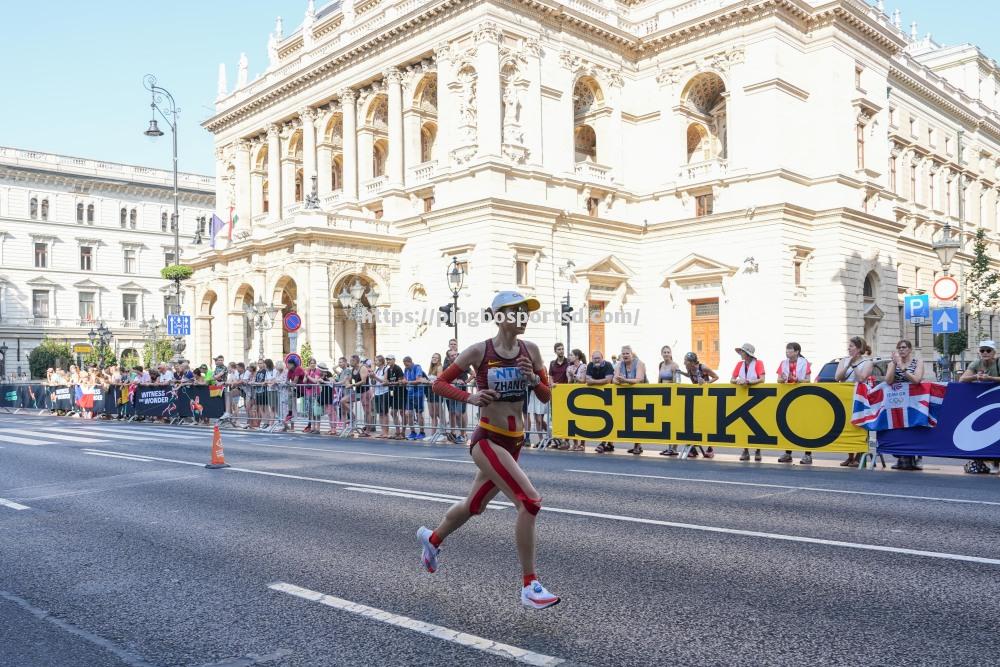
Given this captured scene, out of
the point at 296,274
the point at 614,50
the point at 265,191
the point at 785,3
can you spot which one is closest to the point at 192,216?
the point at 265,191

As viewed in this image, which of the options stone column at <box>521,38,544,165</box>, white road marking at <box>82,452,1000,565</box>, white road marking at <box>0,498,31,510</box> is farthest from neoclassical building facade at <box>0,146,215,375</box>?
white road marking at <box>82,452,1000,565</box>

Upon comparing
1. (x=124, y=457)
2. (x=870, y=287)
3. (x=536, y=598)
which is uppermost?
(x=870, y=287)

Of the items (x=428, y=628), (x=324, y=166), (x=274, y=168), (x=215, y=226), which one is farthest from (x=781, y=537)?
(x=274, y=168)

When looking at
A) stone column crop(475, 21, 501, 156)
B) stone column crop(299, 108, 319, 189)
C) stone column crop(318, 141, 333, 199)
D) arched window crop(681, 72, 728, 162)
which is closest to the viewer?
stone column crop(475, 21, 501, 156)

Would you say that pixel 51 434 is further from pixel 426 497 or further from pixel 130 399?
pixel 426 497

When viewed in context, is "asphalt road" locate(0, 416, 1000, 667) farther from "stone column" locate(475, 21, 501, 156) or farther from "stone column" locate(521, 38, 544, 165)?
"stone column" locate(521, 38, 544, 165)

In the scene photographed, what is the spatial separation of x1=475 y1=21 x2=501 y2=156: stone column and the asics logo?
26.1 m

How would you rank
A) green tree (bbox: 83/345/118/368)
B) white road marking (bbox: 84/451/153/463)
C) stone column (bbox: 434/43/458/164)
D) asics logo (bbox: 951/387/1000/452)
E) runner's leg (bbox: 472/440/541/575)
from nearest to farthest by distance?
1. runner's leg (bbox: 472/440/541/575)
2. asics logo (bbox: 951/387/1000/452)
3. white road marking (bbox: 84/451/153/463)
4. stone column (bbox: 434/43/458/164)
5. green tree (bbox: 83/345/118/368)

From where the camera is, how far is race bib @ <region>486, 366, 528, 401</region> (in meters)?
5.70

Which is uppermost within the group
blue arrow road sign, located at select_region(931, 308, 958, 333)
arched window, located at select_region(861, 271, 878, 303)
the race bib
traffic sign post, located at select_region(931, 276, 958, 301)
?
arched window, located at select_region(861, 271, 878, 303)

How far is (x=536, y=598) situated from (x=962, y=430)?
10.1m

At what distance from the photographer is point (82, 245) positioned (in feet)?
237

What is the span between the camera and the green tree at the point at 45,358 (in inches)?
2589

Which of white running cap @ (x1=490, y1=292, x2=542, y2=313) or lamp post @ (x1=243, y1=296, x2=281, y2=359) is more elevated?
lamp post @ (x1=243, y1=296, x2=281, y2=359)
